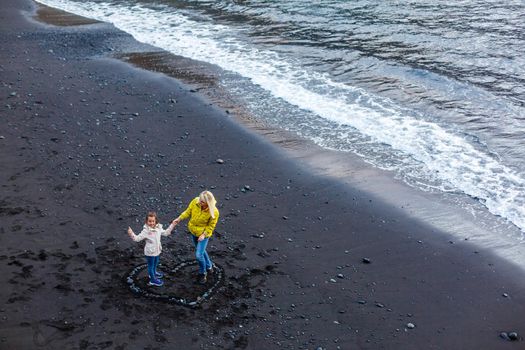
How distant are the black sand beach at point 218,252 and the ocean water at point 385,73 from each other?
8.56 ft

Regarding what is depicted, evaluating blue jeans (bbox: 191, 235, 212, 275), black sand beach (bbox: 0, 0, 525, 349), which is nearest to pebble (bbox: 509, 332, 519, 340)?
black sand beach (bbox: 0, 0, 525, 349)

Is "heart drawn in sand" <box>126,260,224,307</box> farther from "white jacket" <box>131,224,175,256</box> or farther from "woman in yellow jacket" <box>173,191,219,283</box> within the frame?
"white jacket" <box>131,224,175,256</box>

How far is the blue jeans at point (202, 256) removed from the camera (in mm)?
10148

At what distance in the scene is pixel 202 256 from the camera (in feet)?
33.4

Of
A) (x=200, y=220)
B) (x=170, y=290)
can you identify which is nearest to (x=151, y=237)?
(x=200, y=220)

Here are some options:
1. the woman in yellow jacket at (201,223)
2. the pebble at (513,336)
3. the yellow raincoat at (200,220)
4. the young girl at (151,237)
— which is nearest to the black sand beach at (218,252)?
the pebble at (513,336)

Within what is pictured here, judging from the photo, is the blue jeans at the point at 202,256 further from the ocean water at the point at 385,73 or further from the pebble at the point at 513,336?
the ocean water at the point at 385,73

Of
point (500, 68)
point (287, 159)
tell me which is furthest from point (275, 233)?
point (500, 68)

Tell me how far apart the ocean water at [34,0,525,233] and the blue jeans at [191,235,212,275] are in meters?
6.79

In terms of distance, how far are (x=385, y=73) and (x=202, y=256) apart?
15.4 m

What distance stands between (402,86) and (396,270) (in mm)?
12042

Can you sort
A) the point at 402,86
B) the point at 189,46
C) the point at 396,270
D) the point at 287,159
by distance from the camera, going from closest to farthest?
the point at 396,270 < the point at 287,159 < the point at 402,86 < the point at 189,46

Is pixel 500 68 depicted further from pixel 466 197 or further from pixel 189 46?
pixel 189 46

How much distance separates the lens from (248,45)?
26891 mm
